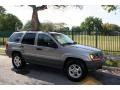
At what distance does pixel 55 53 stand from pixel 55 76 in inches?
34.7

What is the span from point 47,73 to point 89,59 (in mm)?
2107

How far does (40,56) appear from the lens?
961 cm

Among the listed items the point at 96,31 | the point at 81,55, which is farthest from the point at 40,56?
the point at 96,31

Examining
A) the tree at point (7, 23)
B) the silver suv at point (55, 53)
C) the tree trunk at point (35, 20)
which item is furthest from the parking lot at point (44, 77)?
the tree at point (7, 23)

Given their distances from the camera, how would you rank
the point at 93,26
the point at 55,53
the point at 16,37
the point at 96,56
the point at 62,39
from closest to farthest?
1. the point at 96,56
2. the point at 55,53
3. the point at 62,39
4. the point at 16,37
5. the point at 93,26

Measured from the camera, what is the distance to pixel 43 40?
9.73 m

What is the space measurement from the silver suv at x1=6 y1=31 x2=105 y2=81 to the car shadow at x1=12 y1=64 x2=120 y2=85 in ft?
1.15

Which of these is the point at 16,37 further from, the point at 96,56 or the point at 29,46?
the point at 96,56

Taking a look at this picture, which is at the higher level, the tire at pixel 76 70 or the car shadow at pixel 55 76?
the tire at pixel 76 70

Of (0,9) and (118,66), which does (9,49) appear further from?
(0,9)

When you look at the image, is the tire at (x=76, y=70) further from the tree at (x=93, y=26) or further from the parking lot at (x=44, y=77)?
the tree at (x=93, y=26)

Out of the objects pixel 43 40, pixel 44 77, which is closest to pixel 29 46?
pixel 43 40

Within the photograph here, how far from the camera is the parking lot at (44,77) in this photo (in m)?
8.48
